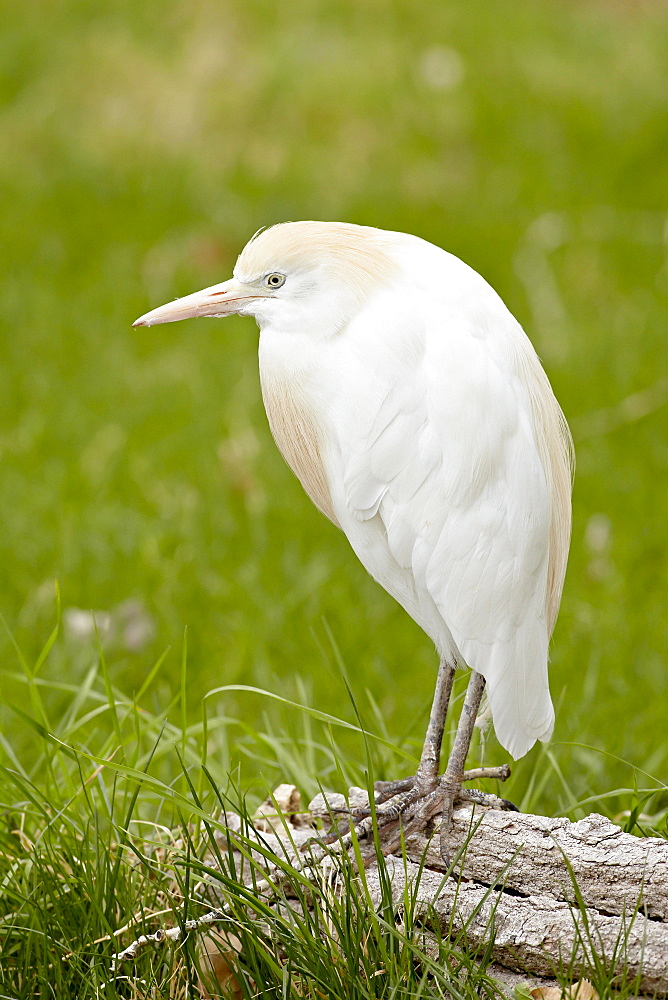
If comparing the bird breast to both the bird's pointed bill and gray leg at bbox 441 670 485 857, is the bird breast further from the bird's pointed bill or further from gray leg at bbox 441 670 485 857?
gray leg at bbox 441 670 485 857

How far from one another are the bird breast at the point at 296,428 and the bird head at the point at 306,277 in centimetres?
8

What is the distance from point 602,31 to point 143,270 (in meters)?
3.64

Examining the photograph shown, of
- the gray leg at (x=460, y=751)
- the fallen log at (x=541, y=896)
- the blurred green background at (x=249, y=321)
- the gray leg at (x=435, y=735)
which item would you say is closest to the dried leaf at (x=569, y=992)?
the fallen log at (x=541, y=896)

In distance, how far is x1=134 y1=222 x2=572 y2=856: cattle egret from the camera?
144cm

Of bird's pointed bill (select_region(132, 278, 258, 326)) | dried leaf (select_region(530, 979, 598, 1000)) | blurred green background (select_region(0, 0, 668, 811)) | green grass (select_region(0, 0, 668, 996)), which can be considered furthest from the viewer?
blurred green background (select_region(0, 0, 668, 811))

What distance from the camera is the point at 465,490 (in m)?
1.46

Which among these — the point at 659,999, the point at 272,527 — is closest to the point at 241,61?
the point at 272,527

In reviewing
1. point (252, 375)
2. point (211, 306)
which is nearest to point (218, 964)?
point (211, 306)

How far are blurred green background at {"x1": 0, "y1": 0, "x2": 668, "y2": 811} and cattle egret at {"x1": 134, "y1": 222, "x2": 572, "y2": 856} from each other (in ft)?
1.98

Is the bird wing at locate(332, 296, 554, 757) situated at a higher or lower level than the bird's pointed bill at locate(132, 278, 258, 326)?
lower

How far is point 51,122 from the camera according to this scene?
214 inches

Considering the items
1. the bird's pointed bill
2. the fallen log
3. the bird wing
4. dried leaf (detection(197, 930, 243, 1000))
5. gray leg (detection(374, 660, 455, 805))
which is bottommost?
dried leaf (detection(197, 930, 243, 1000))

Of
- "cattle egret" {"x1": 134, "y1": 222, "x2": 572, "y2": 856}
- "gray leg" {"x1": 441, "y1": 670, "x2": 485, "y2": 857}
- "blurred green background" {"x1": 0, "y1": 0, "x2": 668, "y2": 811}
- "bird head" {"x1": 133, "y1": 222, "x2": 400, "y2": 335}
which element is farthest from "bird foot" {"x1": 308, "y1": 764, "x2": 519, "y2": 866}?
"bird head" {"x1": 133, "y1": 222, "x2": 400, "y2": 335}

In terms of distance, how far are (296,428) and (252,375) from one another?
107 inches
